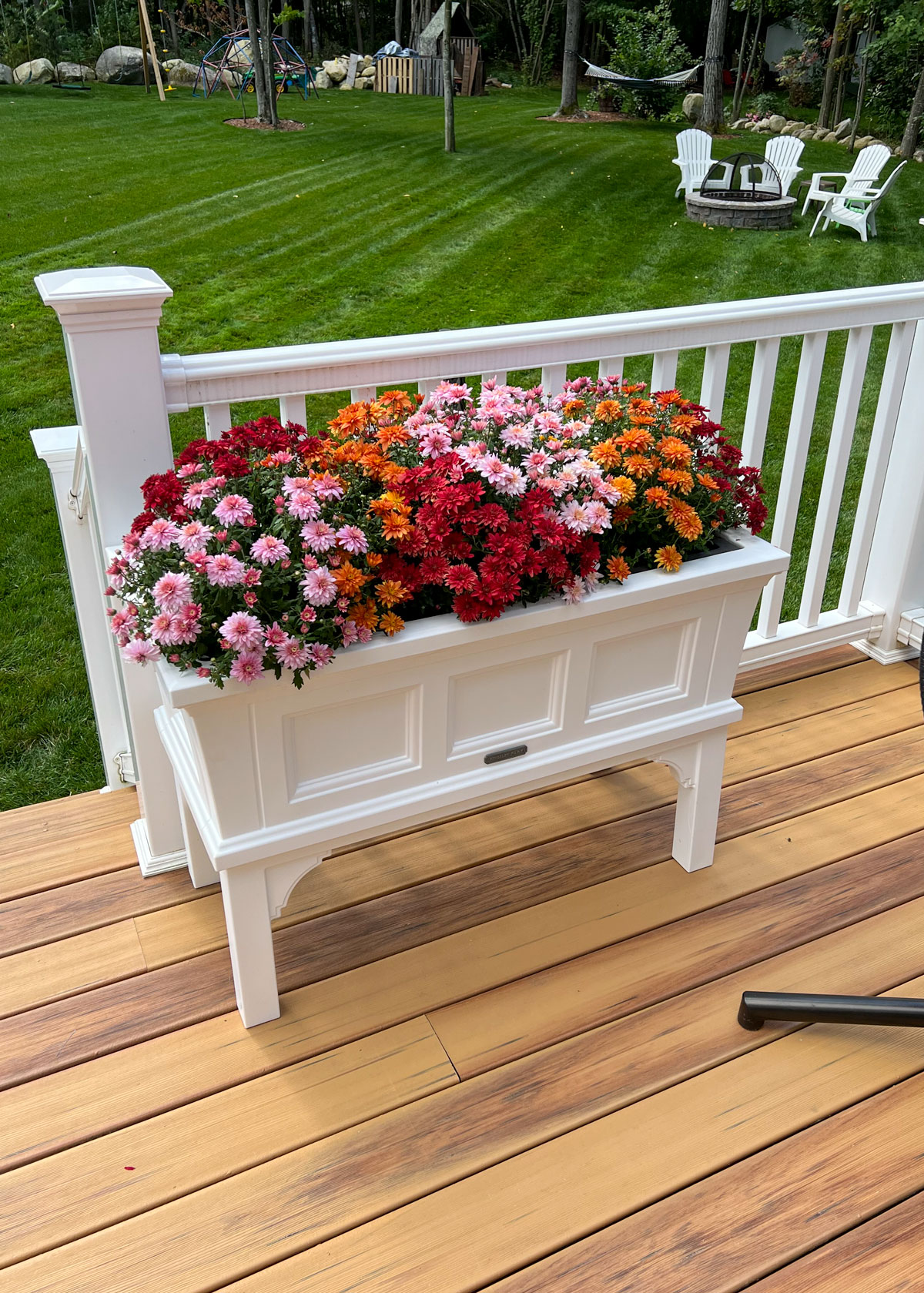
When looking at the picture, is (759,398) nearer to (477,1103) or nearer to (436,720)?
(436,720)

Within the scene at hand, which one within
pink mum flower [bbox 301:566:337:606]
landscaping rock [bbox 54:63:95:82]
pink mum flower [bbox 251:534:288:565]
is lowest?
landscaping rock [bbox 54:63:95:82]

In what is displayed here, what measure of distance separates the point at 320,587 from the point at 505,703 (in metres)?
0.42

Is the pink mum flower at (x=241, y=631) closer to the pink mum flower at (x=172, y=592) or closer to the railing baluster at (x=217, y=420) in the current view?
the pink mum flower at (x=172, y=592)

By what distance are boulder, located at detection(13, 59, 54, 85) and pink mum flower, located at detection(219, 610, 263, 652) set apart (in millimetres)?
15303

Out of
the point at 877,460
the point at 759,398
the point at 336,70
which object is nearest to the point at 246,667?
the point at 759,398

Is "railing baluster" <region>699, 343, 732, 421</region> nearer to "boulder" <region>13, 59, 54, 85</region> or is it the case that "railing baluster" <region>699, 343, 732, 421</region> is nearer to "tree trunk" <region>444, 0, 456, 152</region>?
"tree trunk" <region>444, 0, 456, 152</region>

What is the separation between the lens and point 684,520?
1.56m

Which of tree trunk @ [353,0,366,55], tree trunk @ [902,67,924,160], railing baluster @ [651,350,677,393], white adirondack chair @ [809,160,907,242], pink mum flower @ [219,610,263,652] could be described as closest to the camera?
pink mum flower @ [219,610,263,652]

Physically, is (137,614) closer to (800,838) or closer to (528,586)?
(528,586)

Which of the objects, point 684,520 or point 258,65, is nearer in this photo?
point 684,520

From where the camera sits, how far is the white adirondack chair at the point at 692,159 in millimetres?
9602

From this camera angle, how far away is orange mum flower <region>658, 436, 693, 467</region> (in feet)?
5.18

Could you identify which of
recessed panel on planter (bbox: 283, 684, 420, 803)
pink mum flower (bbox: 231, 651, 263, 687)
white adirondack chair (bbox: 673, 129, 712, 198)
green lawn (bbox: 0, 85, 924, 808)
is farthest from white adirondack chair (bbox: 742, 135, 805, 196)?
pink mum flower (bbox: 231, 651, 263, 687)

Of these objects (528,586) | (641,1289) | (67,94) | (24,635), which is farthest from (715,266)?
(67,94)
